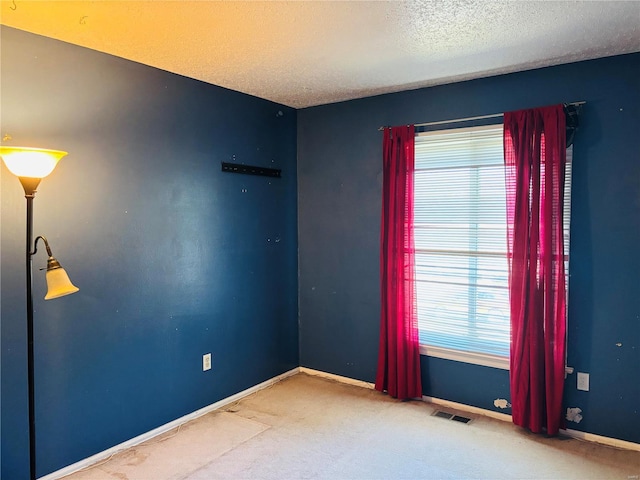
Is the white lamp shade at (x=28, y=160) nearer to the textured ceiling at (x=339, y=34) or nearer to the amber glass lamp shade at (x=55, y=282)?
the amber glass lamp shade at (x=55, y=282)

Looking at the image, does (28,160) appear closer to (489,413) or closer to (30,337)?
(30,337)

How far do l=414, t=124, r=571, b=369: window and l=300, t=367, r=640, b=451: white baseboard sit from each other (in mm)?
345

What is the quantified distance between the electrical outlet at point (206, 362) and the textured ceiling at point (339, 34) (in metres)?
1.97

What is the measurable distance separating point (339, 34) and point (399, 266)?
1792mm

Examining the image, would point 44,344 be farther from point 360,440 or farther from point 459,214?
point 459,214

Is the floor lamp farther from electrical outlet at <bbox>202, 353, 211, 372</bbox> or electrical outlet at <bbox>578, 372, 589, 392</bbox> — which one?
electrical outlet at <bbox>578, 372, 589, 392</bbox>

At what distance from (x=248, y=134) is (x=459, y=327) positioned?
2181 millimetres

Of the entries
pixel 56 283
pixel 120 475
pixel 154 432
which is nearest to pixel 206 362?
pixel 154 432

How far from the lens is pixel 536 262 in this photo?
10.2 feet

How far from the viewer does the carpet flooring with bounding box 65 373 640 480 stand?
270 centimetres

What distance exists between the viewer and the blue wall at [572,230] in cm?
295

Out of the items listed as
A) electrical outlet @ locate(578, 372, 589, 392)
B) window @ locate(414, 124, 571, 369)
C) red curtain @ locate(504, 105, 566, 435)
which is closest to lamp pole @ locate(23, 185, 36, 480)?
window @ locate(414, 124, 571, 369)

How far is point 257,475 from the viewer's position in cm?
268

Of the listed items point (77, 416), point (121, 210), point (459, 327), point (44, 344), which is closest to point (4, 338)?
point (44, 344)
